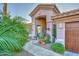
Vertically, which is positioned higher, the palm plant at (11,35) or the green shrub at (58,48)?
the palm plant at (11,35)

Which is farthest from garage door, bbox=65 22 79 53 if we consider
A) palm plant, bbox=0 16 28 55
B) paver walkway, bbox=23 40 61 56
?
palm plant, bbox=0 16 28 55

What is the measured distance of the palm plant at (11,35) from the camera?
323cm

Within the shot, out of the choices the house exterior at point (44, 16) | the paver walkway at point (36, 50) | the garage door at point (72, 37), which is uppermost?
the house exterior at point (44, 16)

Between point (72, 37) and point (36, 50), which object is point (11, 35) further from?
point (72, 37)

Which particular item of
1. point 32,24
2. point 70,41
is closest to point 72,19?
point 70,41

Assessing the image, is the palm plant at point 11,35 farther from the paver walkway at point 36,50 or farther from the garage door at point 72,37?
the garage door at point 72,37

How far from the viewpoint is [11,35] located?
3344 mm

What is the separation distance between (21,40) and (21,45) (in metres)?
0.08

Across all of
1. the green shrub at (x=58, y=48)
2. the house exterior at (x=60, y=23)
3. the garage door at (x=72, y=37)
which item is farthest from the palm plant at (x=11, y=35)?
the garage door at (x=72, y=37)

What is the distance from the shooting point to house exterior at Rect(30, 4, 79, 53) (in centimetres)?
341

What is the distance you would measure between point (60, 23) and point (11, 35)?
83 centimetres

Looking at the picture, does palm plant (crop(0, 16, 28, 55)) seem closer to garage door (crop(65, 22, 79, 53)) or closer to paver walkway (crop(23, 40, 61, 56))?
paver walkway (crop(23, 40, 61, 56))

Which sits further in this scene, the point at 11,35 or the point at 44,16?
the point at 44,16

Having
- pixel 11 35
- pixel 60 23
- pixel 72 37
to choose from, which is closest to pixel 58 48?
pixel 72 37
